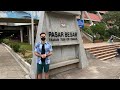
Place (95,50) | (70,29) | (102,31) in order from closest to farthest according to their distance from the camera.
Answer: (70,29), (95,50), (102,31)

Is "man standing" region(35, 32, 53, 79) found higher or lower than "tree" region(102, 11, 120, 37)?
lower

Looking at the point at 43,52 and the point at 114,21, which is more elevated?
the point at 114,21

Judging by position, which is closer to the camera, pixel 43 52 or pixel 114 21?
pixel 43 52

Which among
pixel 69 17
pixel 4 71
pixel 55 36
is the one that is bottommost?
pixel 4 71

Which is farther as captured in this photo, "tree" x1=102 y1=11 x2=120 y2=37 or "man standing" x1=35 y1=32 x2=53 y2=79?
"tree" x1=102 y1=11 x2=120 y2=37

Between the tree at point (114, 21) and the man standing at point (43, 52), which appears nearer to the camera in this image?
the man standing at point (43, 52)

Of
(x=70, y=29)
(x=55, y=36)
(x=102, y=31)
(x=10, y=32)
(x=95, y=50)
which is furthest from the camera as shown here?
(x=10, y=32)

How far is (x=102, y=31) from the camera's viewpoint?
102ft

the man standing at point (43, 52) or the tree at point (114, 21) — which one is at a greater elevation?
the tree at point (114, 21)
